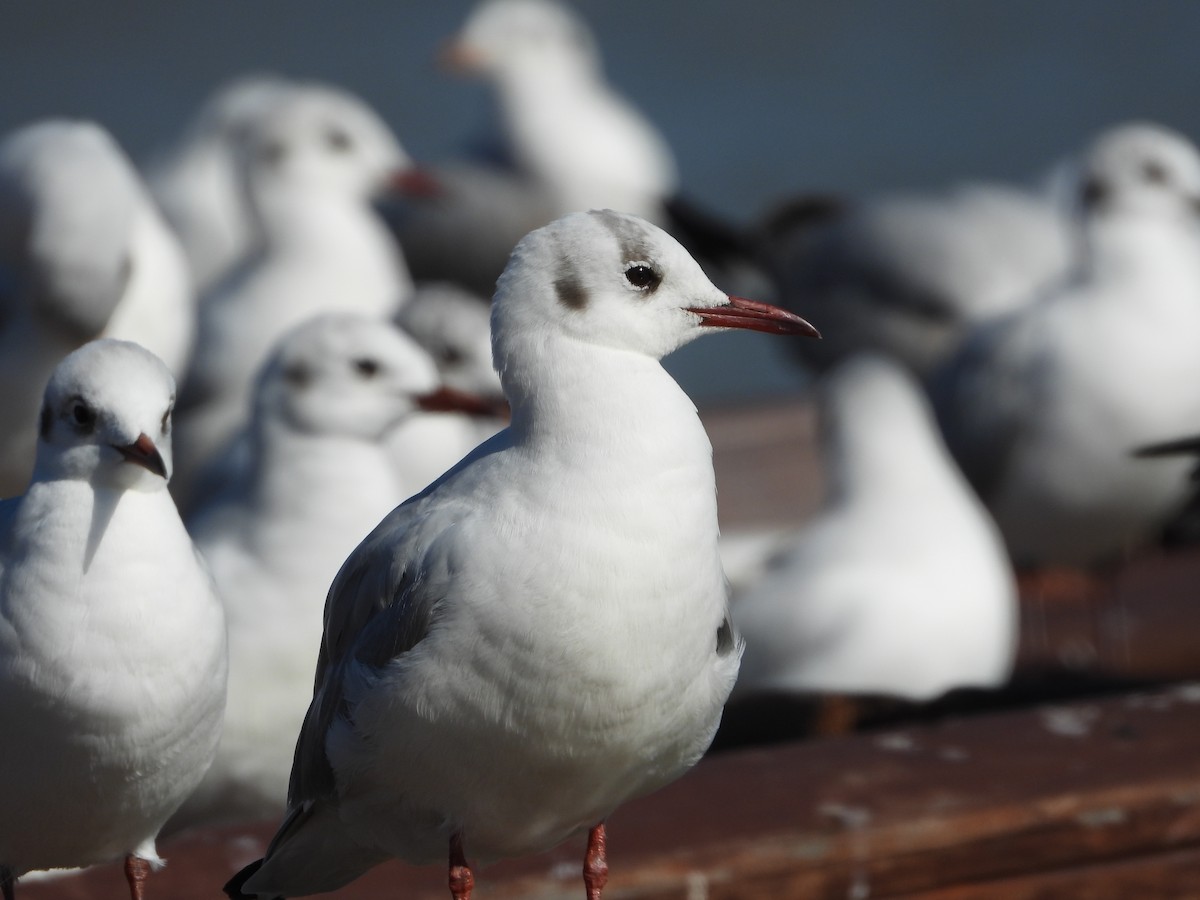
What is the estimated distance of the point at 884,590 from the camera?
4.35 m

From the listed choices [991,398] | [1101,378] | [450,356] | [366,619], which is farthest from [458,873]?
[991,398]

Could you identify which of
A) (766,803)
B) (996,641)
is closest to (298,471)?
(766,803)

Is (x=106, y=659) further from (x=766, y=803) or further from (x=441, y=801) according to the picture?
(x=766, y=803)

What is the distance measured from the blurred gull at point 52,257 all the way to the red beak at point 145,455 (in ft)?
5.73

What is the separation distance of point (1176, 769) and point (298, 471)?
1.47 m

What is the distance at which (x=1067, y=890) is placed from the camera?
8.28ft

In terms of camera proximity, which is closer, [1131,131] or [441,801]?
[441,801]

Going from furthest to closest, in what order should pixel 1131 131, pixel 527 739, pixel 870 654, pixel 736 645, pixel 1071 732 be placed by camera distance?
pixel 1131 131 < pixel 870 654 < pixel 1071 732 < pixel 736 645 < pixel 527 739

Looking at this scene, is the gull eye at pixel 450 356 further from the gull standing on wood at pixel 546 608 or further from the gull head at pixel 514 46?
the gull head at pixel 514 46

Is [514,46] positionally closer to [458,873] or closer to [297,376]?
[297,376]

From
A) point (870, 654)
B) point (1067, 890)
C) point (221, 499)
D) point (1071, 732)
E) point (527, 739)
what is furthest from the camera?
point (870, 654)

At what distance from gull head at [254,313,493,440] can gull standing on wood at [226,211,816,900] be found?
1445 mm

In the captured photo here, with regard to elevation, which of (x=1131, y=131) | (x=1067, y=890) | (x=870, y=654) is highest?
(x=1131, y=131)

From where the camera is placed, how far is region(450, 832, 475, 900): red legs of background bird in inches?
76.0
